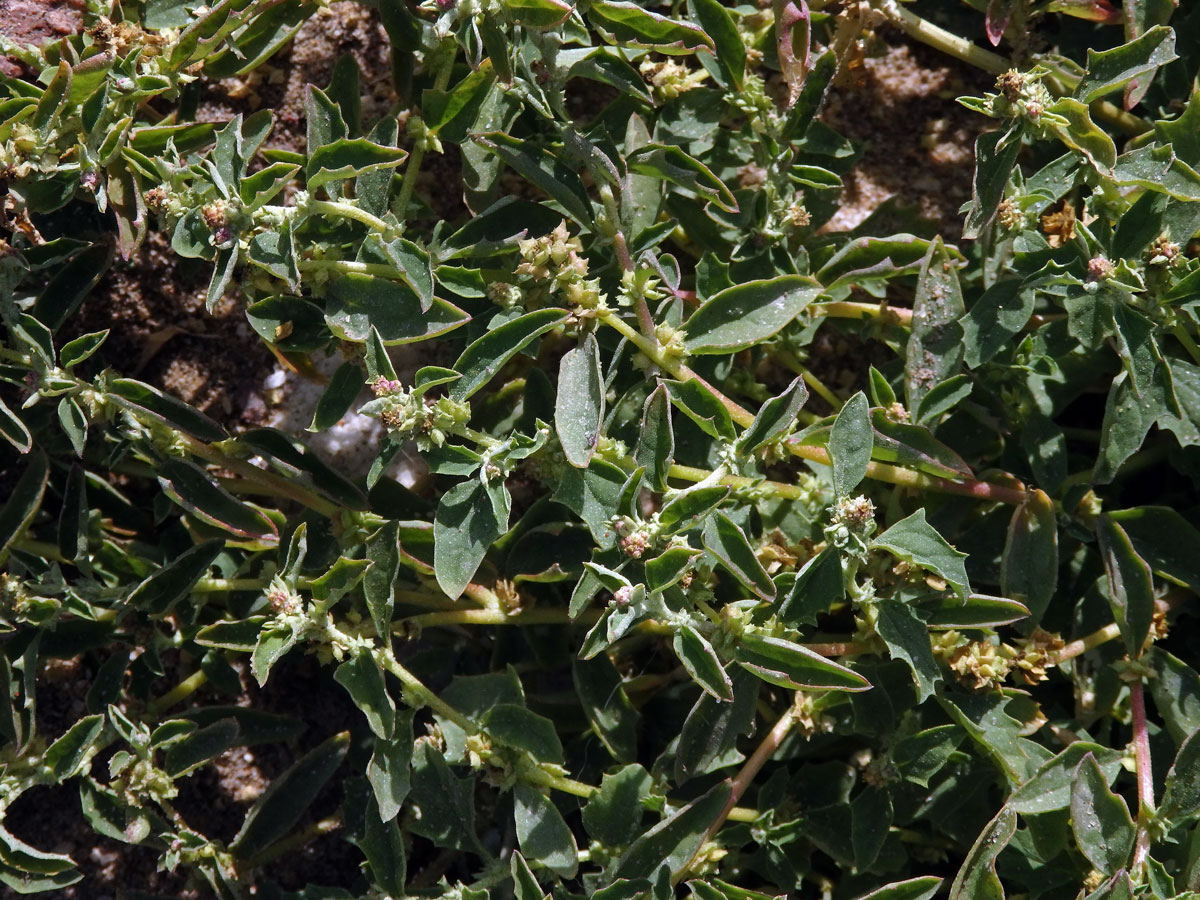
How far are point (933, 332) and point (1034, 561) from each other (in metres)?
0.54

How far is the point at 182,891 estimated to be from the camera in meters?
2.77

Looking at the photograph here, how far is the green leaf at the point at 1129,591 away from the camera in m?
2.35

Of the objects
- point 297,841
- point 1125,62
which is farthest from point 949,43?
point 297,841

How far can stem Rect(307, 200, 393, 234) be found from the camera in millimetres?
2141

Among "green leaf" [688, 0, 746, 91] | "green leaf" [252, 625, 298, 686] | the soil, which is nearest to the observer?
"green leaf" [252, 625, 298, 686]

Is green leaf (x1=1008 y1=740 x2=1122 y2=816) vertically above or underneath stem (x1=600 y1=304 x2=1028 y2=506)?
underneath

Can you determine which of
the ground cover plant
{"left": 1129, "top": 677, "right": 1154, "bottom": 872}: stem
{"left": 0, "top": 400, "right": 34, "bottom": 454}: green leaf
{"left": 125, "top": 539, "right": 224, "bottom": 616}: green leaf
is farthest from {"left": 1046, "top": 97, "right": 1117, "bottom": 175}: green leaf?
{"left": 0, "top": 400, "right": 34, "bottom": 454}: green leaf

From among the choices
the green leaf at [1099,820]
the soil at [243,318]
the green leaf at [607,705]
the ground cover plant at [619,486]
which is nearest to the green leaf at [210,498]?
the ground cover plant at [619,486]

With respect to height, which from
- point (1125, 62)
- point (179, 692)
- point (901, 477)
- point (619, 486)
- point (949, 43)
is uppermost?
point (1125, 62)

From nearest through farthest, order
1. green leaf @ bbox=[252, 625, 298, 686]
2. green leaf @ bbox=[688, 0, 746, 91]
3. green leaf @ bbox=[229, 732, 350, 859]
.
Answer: green leaf @ bbox=[252, 625, 298, 686] < green leaf @ bbox=[688, 0, 746, 91] < green leaf @ bbox=[229, 732, 350, 859]

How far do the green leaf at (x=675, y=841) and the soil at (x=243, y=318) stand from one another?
90 cm

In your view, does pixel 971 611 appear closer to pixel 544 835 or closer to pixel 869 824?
pixel 869 824

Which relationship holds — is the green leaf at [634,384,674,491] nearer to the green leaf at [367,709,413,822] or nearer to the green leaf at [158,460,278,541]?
the green leaf at [367,709,413,822]

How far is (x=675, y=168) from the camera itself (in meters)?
2.41
